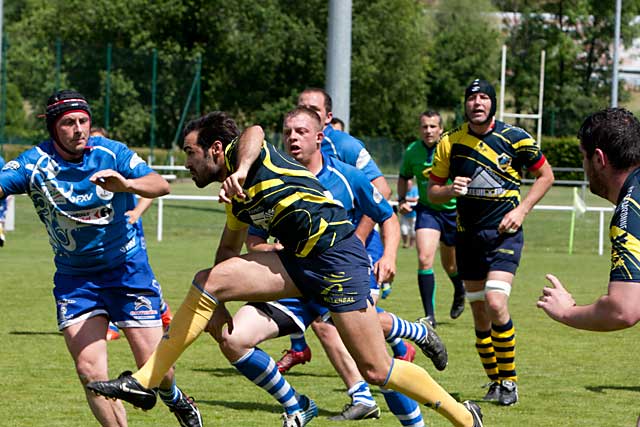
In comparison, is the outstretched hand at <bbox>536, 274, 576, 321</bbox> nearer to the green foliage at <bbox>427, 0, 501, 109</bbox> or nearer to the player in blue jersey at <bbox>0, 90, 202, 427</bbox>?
the player in blue jersey at <bbox>0, 90, 202, 427</bbox>

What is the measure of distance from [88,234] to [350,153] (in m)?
2.49

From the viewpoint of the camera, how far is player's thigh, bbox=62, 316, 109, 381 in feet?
19.3

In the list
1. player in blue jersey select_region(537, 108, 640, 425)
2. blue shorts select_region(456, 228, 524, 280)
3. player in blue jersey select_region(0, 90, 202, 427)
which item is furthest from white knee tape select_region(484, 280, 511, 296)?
player in blue jersey select_region(537, 108, 640, 425)

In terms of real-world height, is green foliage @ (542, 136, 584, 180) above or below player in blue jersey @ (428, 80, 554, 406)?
below

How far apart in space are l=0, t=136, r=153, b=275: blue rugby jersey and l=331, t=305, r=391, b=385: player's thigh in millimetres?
1350

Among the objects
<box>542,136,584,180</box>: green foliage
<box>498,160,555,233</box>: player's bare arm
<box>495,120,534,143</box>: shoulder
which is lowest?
<box>542,136,584,180</box>: green foliage

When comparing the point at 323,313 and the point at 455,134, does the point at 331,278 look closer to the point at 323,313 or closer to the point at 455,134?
the point at 323,313

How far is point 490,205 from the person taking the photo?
8.12 m

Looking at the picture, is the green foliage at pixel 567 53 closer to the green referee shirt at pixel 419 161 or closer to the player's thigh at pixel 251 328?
the green referee shirt at pixel 419 161

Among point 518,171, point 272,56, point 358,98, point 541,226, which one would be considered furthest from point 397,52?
point 518,171

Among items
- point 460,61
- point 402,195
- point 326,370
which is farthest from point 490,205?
point 460,61

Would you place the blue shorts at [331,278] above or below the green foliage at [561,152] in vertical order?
above

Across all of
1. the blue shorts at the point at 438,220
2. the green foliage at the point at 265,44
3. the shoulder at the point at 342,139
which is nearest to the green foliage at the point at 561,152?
the green foliage at the point at 265,44

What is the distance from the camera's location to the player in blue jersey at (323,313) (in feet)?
21.5
